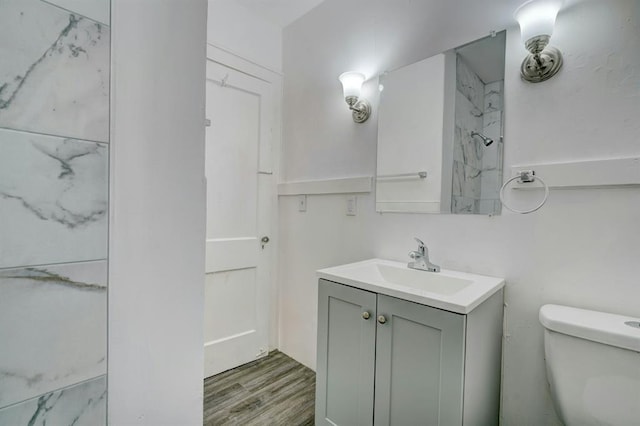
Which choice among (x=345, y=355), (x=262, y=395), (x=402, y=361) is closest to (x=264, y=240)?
(x=262, y=395)

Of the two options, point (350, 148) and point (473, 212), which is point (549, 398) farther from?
point (350, 148)

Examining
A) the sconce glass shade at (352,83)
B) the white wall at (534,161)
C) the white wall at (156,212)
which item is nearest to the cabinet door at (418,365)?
the white wall at (534,161)

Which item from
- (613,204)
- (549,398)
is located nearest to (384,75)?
(613,204)

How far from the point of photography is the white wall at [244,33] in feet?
6.10

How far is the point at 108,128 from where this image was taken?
19.8 inches

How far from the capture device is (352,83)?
66.1 inches

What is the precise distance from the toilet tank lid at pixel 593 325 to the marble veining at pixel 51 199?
127cm

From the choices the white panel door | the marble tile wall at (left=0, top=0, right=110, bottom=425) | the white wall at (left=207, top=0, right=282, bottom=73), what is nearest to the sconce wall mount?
the white panel door

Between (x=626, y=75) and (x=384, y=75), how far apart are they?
3.25ft

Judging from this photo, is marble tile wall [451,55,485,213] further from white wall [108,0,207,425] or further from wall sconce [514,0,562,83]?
white wall [108,0,207,425]

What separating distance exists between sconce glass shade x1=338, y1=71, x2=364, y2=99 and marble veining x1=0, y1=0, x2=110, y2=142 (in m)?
1.36

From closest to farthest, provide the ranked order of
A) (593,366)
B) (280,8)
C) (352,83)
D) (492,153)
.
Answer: (593,366)
(492,153)
(352,83)
(280,8)

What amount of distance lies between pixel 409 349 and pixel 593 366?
533 millimetres

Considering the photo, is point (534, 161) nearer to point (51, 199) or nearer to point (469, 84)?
point (469, 84)
